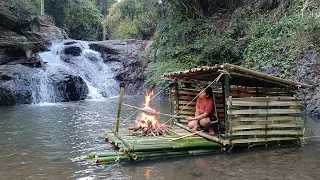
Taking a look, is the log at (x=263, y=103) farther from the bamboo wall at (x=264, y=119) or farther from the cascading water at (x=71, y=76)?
the cascading water at (x=71, y=76)

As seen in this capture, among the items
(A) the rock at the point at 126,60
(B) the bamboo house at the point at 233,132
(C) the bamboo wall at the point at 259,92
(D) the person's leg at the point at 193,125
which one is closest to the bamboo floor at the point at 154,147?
(B) the bamboo house at the point at 233,132

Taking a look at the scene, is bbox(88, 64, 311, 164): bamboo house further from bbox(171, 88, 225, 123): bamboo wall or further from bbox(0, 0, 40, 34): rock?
bbox(0, 0, 40, 34): rock

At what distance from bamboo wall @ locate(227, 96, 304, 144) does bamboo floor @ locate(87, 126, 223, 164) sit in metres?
0.67

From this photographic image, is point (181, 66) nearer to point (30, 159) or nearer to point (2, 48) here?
point (2, 48)

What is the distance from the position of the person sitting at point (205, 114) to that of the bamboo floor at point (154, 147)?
55 centimetres

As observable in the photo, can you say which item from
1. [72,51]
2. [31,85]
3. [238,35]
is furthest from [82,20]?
[238,35]

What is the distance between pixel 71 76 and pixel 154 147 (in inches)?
639

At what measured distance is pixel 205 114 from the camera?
855cm

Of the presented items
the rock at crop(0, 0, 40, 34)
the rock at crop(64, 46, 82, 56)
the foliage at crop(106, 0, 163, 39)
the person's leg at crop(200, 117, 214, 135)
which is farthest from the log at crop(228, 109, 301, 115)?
the rock at crop(64, 46, 82, 56)

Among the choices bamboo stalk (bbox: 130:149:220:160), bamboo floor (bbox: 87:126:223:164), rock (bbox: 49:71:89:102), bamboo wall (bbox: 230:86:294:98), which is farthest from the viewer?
rock (bbox: 49:71:89:102)

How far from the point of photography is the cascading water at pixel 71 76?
2075cm

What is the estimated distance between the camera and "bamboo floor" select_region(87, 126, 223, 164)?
6.81 m

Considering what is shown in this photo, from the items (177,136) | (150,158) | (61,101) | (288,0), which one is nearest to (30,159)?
(150,158)

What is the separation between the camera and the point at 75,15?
38906 mm
